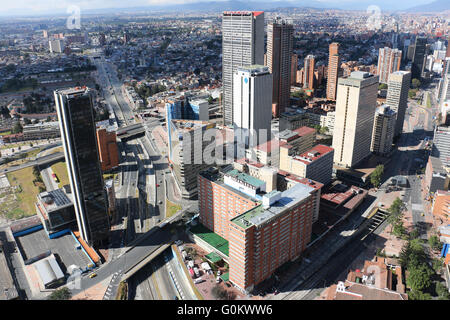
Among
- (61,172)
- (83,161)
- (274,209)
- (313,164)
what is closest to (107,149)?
(61,172)

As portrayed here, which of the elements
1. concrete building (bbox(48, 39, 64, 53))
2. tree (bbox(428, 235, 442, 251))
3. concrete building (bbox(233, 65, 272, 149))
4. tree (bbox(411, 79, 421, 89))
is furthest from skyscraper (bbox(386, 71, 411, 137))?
concrete building (bbox(48, 39, 64, 53))

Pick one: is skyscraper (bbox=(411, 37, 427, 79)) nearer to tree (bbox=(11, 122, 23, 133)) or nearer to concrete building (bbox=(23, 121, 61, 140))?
concrete building (bbox=(23, 121, 61, 140))

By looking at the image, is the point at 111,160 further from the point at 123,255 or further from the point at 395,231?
the point at 395,231

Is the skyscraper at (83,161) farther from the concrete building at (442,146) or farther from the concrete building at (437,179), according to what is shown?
the concrete building at (442,146)

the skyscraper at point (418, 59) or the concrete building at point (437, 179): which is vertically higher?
the skyscraper at point (418, 59)

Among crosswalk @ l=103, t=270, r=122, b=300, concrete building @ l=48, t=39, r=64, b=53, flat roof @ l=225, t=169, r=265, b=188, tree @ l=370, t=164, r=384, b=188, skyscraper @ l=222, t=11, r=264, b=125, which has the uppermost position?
skyscraper @ l=222, t=11, r=264, b=125

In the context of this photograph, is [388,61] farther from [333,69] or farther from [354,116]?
[354,116]

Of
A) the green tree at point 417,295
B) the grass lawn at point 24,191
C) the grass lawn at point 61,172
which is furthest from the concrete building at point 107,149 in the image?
the green tree at point 417,295
